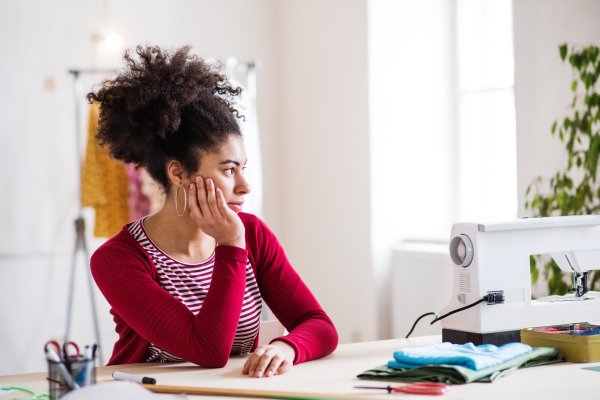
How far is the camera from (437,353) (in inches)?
47.7

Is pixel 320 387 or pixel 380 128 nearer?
pixel 320 387

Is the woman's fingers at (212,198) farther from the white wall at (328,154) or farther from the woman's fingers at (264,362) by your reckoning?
the white wall at (328,154)

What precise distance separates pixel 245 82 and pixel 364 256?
127 cm

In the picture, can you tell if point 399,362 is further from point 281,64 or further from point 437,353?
point 281,64

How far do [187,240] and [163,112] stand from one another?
0.32 metres

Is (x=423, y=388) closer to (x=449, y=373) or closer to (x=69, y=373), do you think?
(x=449, y=373)

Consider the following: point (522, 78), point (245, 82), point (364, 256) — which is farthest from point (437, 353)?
point (245, 82)

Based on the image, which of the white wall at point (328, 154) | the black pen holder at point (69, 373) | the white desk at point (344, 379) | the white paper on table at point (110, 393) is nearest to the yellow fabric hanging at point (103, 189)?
the white wall at point (328, 154)

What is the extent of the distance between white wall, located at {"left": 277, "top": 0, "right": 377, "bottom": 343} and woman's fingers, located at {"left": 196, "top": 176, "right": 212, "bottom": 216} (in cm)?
193

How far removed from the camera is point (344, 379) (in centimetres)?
120

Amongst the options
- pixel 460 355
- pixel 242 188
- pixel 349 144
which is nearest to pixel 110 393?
pixel 460 355

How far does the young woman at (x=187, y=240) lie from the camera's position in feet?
4.57

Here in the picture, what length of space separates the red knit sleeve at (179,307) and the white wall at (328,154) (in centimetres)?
205

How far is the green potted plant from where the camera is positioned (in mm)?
2207
